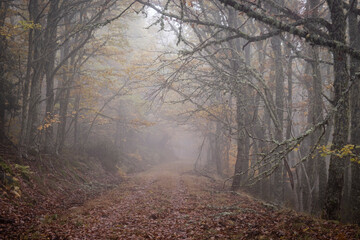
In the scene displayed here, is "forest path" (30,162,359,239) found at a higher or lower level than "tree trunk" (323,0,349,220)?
lower

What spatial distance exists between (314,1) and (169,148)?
1372 inches

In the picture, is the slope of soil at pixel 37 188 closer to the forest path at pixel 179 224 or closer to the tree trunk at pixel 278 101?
the forest path at pixel 179 224

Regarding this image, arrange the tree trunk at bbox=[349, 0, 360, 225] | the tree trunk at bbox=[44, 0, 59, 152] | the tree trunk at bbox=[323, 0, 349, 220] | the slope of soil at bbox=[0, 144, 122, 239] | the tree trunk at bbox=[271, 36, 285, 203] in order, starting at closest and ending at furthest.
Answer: the tree trunk at bbox=[323, 0, 349, 220], the slope of soil at bbox=[0, 144, 122, 239], the tree trunk at bbox=[349, 0, 360, 225], the tree trunk at bbox=[271, 36, 285, 203], the tree trunk at bbox=[44, 0, 59, 152]

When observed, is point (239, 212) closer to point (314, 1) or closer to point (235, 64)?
point (235, 64)

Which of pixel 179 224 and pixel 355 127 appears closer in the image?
pixel 179 224

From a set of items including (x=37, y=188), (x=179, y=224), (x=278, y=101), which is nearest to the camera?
(x=179, y=224)

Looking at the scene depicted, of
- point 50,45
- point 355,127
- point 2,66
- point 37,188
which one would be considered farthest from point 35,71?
point 355,127

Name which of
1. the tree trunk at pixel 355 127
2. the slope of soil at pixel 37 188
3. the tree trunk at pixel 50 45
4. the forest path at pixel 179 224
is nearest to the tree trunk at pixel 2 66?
the slope of soil at pixel 37 188

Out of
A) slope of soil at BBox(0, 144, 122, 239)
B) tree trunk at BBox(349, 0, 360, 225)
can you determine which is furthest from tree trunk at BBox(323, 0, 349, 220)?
slope of soil at BBox(0, 144, 122, 239)

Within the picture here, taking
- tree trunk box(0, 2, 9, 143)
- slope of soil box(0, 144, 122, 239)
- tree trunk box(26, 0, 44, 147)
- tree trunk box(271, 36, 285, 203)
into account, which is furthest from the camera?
tree trunk box(0, 2, 9, 143)

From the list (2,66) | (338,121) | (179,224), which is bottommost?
(179,224)

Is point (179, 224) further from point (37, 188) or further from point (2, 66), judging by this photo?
point (2, 66)

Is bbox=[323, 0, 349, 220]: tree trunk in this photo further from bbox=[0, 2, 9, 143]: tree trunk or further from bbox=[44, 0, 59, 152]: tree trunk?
bbox=[0, 2, 9, 143]: tree trunk

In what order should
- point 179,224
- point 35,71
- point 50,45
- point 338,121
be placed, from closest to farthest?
point 338,121
point 179,224
point 35,71
point 50,45
